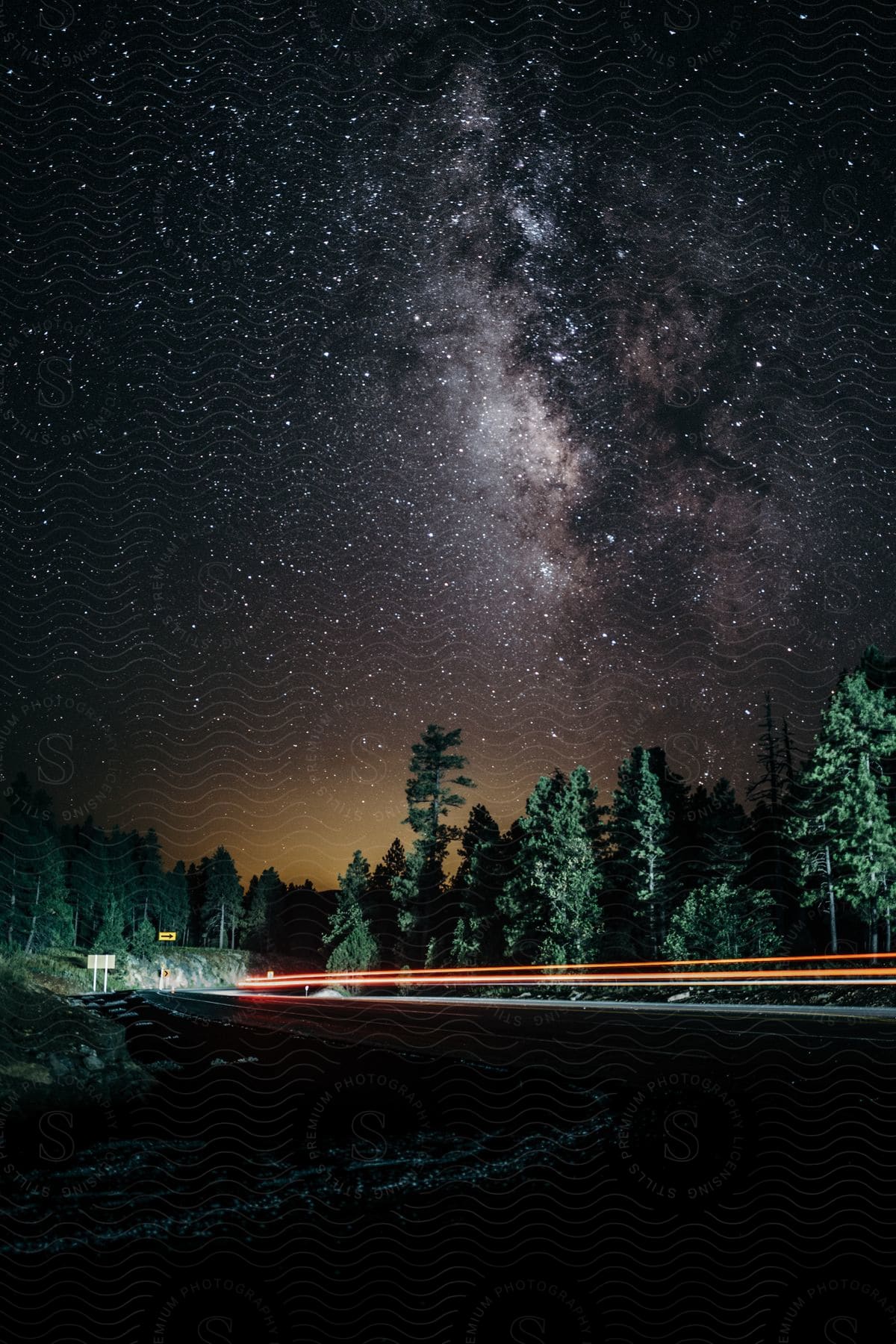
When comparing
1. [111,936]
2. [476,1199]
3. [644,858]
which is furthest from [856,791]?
[111,936]

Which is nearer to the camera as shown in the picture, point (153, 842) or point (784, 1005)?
point (784, 1005)

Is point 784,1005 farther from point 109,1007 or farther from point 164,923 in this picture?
point 164,923

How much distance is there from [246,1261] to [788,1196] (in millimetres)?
4833

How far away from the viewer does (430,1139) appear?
1176 centimetres

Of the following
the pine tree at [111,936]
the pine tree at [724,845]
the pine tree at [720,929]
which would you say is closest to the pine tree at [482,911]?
the pine tree at [724,845]

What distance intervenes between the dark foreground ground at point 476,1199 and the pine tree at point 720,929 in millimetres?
17403

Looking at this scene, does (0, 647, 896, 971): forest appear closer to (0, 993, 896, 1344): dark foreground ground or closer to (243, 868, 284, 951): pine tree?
(0, 993, 896, 1344): dark foreground ground

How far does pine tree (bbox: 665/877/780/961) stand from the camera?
3209 centimetres

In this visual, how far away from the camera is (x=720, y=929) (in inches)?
1266

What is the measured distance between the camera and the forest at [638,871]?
33.6 metres

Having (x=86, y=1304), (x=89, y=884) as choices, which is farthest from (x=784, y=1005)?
(x=89, y=884)

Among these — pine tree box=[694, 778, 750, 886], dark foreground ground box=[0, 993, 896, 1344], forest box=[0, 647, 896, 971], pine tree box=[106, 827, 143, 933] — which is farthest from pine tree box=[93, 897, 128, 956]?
dark foreground ground box=[0, 993, 896, 1344]

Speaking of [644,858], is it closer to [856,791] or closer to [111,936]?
[856,791]

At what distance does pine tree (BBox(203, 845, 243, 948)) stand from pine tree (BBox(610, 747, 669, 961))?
90.1m
